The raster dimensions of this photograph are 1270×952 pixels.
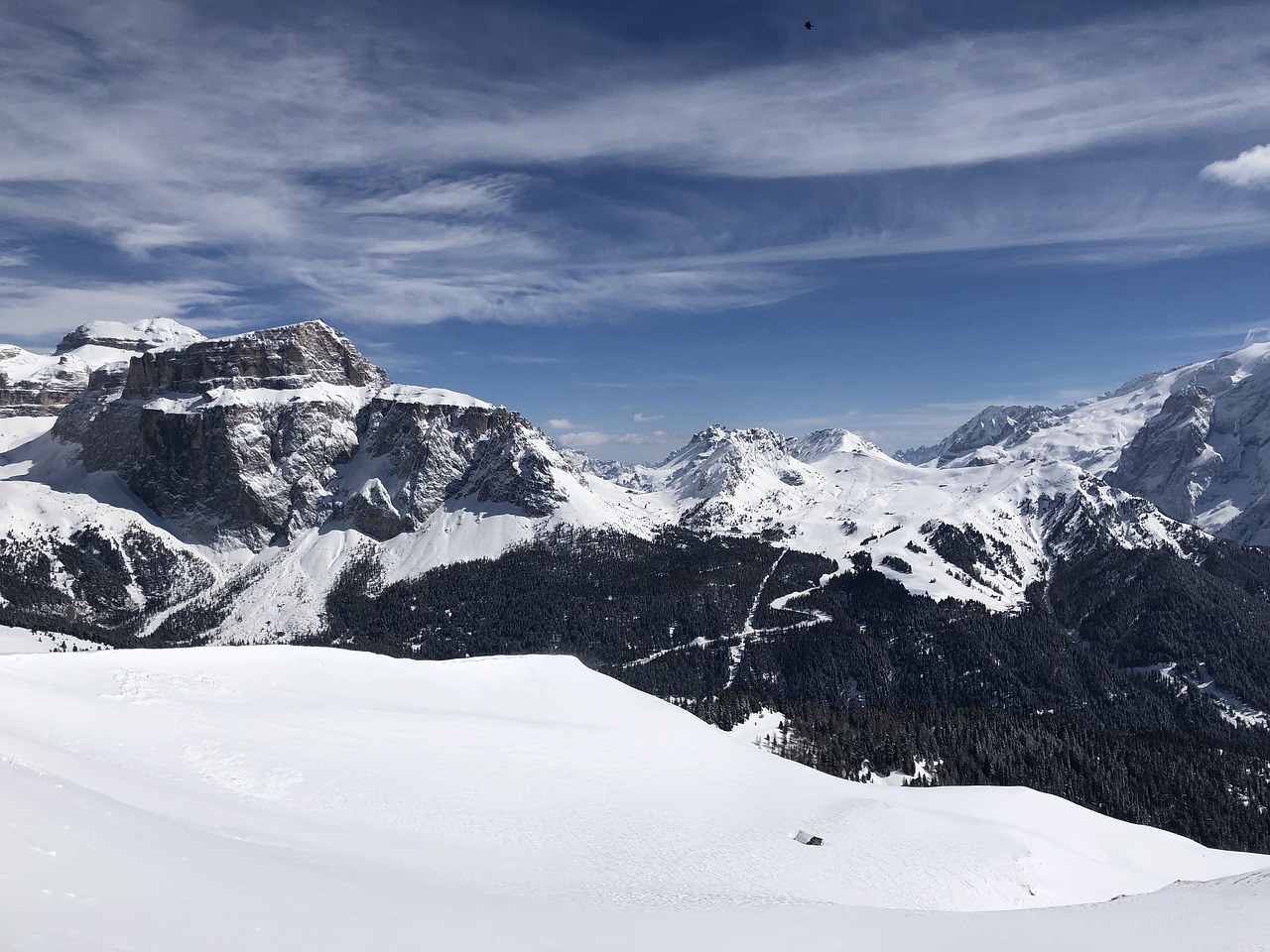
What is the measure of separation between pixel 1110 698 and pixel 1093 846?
529ft

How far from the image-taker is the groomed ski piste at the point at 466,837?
17688mm

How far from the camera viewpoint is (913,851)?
46406 millimetres

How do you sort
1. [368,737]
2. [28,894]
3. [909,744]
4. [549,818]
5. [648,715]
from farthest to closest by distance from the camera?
[909,744] → [648,715] → [368,737] → [549,818] → [28,894]

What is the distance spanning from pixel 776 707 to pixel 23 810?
134 m

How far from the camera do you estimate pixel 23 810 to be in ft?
55.8

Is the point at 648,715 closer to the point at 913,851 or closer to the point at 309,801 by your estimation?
the point at 913,851

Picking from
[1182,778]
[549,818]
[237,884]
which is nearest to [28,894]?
[237,884]

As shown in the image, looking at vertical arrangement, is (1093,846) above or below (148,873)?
below

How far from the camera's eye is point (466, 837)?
3503 cm

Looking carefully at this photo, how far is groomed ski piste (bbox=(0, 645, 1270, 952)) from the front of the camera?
58.0 ft

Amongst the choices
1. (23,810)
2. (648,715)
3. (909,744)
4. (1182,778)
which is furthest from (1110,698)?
(23,810)

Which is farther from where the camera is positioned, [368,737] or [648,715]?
[648,715]

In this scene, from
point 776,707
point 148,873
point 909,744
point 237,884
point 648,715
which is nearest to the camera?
point 148,873

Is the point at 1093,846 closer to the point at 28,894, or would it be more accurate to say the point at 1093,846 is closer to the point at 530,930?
the point at 530,930
